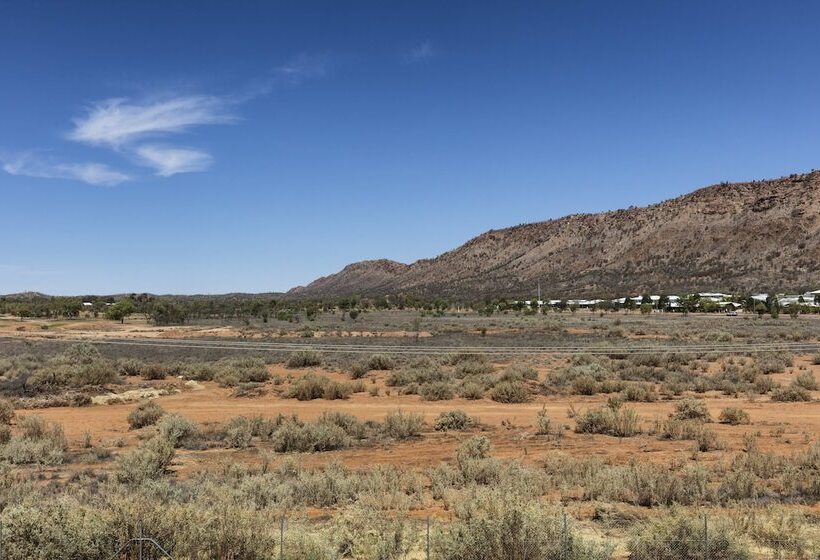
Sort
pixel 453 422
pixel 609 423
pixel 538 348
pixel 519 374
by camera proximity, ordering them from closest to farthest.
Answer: pixel 609 423, pixel 453 422, pixel 519 374, pixel 538 348

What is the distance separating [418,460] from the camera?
564 inches

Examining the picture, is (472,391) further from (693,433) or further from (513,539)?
(513,539)

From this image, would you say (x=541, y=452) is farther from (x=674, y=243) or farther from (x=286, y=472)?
(x=674, y=243)

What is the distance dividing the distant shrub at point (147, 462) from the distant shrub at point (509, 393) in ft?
43.2

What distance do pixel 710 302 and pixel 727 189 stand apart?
69.8 metres

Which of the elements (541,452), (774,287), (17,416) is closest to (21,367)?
(17,416)

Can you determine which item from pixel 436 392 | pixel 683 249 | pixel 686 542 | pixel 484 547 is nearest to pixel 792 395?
pixel 436 392

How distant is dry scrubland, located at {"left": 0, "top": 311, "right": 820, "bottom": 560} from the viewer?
7.63 metres

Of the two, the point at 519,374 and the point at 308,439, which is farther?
the point at 519,374

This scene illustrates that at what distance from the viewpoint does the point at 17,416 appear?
20766mm

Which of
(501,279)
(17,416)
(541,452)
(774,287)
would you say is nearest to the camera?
(541,452)

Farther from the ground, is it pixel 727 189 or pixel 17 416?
pixel 727 189

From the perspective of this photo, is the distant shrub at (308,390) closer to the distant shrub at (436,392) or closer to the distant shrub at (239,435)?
the distant shrub at (436,392)

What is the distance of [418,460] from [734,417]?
998cm
